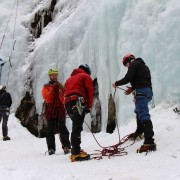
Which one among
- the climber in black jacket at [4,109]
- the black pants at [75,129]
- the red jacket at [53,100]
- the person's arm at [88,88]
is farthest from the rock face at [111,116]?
the black pants at [75,129]

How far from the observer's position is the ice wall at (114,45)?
23.3 ft

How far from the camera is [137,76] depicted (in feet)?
16.8

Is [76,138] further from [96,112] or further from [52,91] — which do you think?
[96,112]

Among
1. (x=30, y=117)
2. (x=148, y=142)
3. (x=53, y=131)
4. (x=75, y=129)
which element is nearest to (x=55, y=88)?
(x=53, y=131)

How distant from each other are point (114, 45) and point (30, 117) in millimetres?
4375

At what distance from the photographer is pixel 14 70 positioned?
13.5m

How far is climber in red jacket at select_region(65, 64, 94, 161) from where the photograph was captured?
16.7ft

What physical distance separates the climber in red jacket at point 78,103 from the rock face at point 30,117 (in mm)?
6136

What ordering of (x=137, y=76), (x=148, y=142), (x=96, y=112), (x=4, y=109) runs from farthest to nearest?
(x=96, y=112) → (x=4, y=109) → (x=137, y=76) → (x=148, y=142)

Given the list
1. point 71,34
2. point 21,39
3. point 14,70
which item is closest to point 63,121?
point 71,34

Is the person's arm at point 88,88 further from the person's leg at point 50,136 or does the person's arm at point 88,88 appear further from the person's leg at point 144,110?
the person's leg at point 50,136

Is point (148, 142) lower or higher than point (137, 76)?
lower

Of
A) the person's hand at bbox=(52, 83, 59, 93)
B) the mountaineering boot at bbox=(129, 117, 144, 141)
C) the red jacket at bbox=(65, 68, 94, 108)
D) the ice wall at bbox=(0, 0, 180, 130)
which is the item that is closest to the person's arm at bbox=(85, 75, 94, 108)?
the red jacket at bbox=(65, 68, 94, 108)

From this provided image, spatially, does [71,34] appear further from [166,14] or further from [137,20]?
[166,14]
